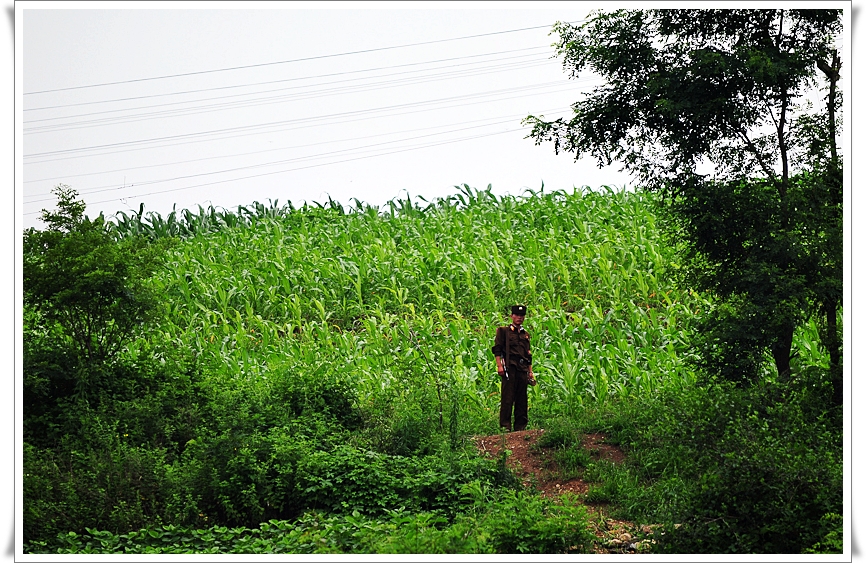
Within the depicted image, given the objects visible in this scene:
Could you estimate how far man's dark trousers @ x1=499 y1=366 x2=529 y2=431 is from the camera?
9.45 meters

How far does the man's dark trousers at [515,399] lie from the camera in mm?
9453

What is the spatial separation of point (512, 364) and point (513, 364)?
0.05 feet

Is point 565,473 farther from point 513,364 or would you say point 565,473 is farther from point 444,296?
point 444,296

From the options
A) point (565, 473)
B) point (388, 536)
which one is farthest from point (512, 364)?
point (388, 536)

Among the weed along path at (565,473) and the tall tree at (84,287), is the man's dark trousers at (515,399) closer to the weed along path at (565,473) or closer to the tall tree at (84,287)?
the weed along path at (565,473)

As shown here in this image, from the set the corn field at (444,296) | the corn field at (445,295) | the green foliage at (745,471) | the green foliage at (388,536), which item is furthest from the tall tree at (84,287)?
the green foliage at (745,471)

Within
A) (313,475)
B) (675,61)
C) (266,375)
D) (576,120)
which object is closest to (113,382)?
(266,375)

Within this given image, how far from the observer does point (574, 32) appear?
904cm

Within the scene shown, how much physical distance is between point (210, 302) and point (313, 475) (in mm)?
8238

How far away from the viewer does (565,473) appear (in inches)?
326

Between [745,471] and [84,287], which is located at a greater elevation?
[84,287]

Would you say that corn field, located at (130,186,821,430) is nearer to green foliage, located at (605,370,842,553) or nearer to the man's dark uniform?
the man's dark uniform

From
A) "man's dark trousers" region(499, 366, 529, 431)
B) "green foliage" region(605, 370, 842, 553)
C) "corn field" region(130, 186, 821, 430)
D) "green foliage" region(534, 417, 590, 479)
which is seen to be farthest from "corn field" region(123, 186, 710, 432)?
"green foliage" region(605, 370, 842, 553)

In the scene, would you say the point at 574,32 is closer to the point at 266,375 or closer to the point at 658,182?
the point at 658,182
